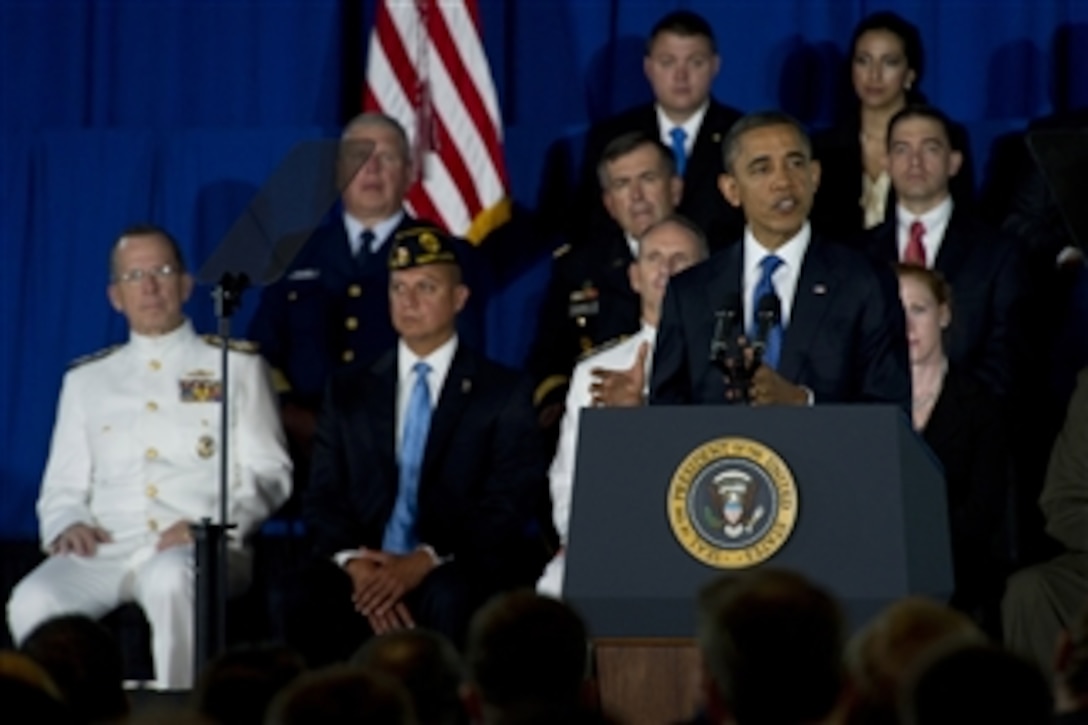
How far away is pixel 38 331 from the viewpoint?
894 centimetres

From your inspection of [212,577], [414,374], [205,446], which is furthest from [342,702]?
[205,446]

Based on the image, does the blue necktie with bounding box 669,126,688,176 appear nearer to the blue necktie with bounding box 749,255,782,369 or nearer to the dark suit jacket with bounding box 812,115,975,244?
the dark suit jacket with bounding box 812,115,975,244

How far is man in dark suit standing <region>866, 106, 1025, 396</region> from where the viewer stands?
7.75 m

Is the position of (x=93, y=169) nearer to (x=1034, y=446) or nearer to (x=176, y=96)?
(x=176, y=96)

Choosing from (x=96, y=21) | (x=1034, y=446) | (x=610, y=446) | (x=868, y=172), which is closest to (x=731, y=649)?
(x=610, y=446)

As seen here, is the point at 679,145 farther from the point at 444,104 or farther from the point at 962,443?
the point at 962,443

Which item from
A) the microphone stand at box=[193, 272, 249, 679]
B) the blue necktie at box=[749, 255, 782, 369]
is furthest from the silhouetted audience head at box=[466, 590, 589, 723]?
the microphone stand at box=[193, 272, 249, 679]

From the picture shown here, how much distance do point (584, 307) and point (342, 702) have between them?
5.12 m

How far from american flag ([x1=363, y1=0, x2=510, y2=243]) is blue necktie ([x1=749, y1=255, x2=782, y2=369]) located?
2.82m

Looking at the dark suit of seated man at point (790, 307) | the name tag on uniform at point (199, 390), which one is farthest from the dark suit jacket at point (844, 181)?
the dark suit of seated man at point (790, 307)

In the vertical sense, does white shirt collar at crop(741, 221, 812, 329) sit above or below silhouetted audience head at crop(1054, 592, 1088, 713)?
above

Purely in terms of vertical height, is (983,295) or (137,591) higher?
(983,295)

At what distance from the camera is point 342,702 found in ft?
9.99

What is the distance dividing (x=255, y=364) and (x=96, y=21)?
215 cm
